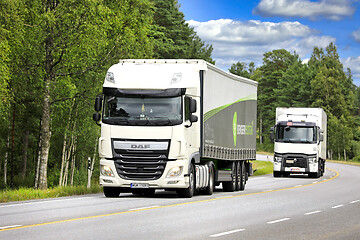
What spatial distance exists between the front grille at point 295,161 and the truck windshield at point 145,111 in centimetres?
2252

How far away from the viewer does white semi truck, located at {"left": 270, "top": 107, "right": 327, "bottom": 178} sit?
41562 millimetres

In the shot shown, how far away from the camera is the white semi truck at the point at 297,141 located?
41562 mm

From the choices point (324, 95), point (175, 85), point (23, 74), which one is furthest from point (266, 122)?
point (175, 85)

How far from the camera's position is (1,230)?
1242 centimetres

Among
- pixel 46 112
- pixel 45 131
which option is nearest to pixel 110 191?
pixel 45 131

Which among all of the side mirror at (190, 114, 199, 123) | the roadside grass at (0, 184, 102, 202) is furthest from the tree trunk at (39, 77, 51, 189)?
the side mirror at (190, 114, 199, 123)

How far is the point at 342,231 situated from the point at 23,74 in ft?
65.4

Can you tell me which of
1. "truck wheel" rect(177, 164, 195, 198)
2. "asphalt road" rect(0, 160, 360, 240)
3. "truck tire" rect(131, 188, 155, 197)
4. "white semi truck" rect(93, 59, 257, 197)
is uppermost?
"white semi truck" rect(93, 59, 257, 197)

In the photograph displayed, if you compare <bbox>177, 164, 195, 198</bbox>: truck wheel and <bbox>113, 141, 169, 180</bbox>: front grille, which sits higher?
<bbox>113, 141, 169, 180</bbox>: front grille

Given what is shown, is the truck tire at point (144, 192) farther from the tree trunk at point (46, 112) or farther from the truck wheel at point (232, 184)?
the tree trunk at point (46, 112)

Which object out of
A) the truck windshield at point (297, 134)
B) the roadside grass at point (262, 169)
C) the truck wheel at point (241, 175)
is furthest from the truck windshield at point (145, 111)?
the roadside grass at point (262, 169)

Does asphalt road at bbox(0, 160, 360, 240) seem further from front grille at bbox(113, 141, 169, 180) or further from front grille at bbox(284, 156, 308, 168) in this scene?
front grille at bbox(284, 156, 308, 168)

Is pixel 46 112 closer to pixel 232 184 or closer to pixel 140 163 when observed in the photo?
pixel 232 184

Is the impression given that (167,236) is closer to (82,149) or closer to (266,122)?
(82,149)
